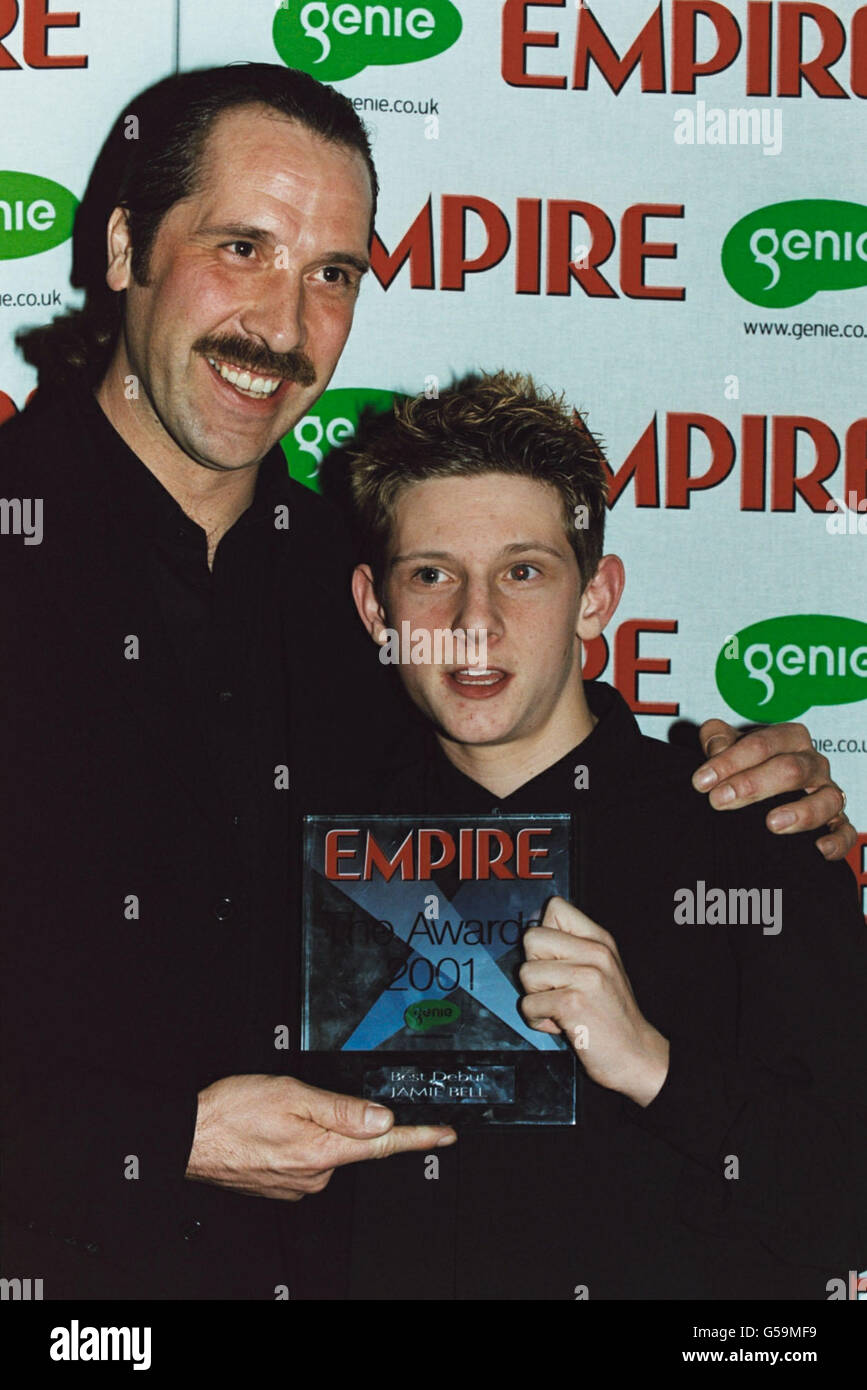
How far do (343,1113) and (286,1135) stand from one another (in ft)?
0.28

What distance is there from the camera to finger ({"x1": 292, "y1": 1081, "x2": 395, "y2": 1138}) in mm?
1715

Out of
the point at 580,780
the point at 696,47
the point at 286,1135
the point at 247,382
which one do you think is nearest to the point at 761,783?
the point at 580,780

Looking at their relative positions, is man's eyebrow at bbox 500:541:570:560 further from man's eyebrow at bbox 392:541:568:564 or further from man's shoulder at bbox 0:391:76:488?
man's shoulder at bbox 0:391:76:488

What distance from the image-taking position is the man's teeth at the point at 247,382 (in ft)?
6.34

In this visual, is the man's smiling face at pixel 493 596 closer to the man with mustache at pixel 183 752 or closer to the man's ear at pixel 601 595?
the man's ear at pixel 601 595

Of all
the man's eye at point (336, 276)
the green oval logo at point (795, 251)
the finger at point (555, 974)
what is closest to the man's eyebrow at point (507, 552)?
the man's eye at point (336, 276)

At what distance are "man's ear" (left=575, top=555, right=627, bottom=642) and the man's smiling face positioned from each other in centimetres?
2

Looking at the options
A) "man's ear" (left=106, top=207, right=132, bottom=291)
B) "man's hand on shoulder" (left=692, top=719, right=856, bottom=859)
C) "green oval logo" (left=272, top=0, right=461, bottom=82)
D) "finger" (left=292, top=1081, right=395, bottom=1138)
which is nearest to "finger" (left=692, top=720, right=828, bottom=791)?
"man's hand on shoulder" (left=692, top=719, right=856, bottom=859)

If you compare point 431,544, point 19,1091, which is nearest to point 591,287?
point 431,544

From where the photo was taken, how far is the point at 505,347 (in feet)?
7.74

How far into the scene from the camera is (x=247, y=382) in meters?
1.94

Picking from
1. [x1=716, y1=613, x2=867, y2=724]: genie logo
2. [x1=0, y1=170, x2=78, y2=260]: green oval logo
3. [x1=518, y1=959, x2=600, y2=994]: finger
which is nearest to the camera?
[x1=518, y1=959, x2=600, y2=994]: finger
